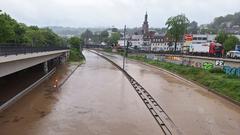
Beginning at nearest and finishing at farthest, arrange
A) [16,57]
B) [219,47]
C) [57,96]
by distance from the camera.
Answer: [16,57] → [57,96] → [219,47]

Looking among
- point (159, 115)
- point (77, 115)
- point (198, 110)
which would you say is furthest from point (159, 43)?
point (77, 115)

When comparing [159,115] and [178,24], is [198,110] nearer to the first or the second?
[159,115]

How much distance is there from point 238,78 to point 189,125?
889 inches

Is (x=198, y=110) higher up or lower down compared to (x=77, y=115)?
lower down

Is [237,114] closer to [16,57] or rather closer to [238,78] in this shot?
[238,78]

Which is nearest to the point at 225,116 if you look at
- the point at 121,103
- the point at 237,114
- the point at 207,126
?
the point at 237,114

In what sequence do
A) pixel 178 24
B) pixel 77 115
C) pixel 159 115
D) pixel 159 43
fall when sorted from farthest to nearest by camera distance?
pixel 159 43
pixel 178 24
pixel 159 115
pixel 77 115

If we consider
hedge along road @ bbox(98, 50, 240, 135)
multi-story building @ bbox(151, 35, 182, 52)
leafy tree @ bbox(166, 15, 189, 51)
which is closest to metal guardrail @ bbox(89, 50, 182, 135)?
hedge along road @ bbox(98, 50, 240, 135)

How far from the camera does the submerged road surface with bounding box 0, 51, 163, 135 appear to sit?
22031 mm

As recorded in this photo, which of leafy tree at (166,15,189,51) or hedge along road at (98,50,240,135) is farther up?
leafy tree at (166,15,189,51)

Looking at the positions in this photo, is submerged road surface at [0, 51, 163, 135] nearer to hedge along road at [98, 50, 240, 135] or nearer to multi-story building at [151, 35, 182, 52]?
hedge along road at [98, 50, 240, 135]

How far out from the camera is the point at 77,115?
2633 cm

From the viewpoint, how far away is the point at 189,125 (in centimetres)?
2436

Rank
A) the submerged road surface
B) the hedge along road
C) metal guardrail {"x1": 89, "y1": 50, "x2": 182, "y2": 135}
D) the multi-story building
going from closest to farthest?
the submerged road surface, metal guardrail {"x1": 89, "y1": 50, "x2": 182, "y2": 135}, the hedge along road, the multi-story building
